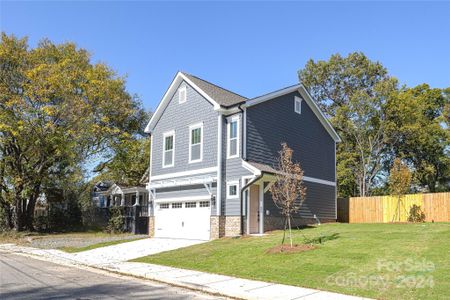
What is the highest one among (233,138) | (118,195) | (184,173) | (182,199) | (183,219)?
(233,138)

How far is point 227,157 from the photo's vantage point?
2086 centimetres

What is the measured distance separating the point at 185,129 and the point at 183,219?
4849mm

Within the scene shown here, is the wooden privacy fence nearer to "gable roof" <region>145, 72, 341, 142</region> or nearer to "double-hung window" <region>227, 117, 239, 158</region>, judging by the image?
"gable roof" <region>145, 72, 341, 142</region>

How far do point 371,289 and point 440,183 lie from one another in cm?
3722

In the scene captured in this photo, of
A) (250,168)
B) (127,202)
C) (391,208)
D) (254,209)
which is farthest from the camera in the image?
(127,202)

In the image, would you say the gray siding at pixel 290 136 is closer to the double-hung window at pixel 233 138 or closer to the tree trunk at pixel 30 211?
the double-hung window at pixel 233 138

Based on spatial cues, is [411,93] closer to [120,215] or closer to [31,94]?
[120,215]

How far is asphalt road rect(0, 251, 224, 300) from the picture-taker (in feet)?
29.8

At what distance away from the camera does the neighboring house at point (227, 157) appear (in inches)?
800

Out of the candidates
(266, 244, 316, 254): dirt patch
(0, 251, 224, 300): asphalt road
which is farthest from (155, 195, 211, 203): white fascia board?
(0, 251, 224, 300): asphalt road

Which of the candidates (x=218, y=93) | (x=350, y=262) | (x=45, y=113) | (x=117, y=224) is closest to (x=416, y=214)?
(x=218, y=93)

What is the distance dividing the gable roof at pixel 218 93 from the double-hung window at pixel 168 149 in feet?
10.5

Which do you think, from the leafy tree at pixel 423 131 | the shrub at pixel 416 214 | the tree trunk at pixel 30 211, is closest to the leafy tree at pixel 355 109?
the leafy tree at pixel 423 131

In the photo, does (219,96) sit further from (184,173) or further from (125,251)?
(125,251)
